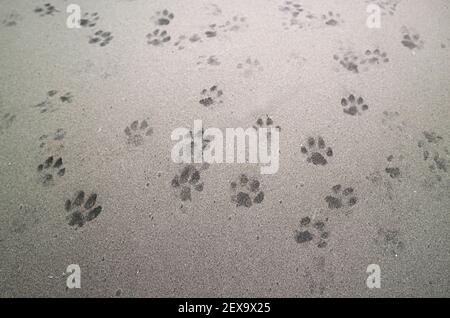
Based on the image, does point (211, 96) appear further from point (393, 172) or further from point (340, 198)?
point (393, 172)

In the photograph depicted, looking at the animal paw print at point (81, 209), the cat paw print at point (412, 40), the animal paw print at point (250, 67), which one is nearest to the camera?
the animal paw print at point (81, 209)

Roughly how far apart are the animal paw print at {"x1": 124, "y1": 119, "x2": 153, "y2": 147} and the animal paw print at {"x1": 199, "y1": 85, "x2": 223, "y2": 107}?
0.34 m

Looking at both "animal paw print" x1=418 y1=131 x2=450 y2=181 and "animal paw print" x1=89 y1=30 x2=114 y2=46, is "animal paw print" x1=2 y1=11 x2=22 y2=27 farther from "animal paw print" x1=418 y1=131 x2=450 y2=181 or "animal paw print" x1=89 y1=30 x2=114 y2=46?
"animal paw print" x1=418 y1=131 x2=450 y2=181

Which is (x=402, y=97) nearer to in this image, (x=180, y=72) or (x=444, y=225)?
(x=444, y=225)

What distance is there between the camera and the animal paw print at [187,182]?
5.05 feet

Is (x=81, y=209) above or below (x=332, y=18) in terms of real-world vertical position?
below

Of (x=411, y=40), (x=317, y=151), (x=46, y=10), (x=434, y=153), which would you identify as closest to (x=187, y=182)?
(x=317, y=151)

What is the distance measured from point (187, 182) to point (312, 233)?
2.11 feet

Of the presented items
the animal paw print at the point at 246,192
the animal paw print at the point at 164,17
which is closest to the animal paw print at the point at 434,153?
the animal paw print at the point at 246,192

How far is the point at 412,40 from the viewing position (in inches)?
81.8

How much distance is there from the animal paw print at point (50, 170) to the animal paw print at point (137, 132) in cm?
37

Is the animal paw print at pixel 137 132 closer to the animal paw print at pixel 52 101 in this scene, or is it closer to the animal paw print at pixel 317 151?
the animal paw print at pixel 52 101

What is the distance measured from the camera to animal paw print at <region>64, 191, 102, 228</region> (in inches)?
58.7
